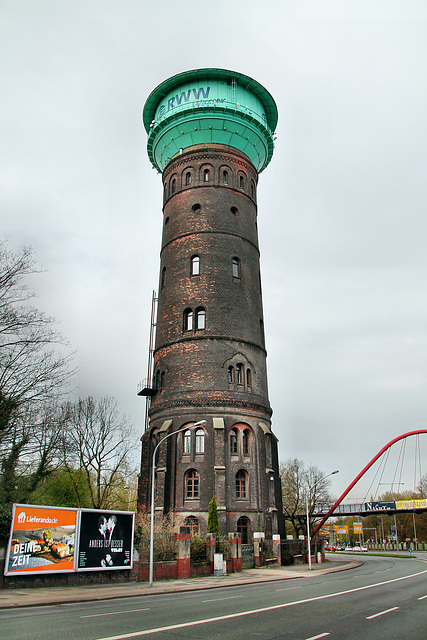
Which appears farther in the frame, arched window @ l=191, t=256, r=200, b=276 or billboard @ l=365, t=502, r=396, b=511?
billboard @ l=365, t=502, r=396, b=511

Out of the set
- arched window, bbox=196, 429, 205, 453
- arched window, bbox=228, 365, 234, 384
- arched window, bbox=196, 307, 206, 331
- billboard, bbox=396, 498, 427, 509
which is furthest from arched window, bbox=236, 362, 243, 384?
billboard, bbox=396, 498, 427, 509

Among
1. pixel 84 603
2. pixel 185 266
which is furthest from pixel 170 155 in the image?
pixel 84 603

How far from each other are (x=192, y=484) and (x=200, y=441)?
8.25 feet

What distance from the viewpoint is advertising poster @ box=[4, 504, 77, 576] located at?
18.0m

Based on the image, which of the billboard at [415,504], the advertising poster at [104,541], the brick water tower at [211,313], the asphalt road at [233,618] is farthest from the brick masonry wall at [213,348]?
the billboard at [415,504]

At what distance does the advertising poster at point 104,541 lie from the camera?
2021cm

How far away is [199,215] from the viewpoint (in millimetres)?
36812

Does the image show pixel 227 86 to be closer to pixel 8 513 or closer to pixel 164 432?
pixel 164 432

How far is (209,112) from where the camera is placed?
123 feet

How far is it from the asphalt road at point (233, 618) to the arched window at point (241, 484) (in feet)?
45.7

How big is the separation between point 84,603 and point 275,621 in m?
7.20

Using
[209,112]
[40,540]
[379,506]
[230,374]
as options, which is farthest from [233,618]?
[379,506]

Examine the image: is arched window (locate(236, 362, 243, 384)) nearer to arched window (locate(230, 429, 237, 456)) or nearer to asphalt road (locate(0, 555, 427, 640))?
arched window (locate(230, 429, 237, 456))

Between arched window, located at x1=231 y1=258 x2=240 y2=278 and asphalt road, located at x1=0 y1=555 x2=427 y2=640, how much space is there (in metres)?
22.5
